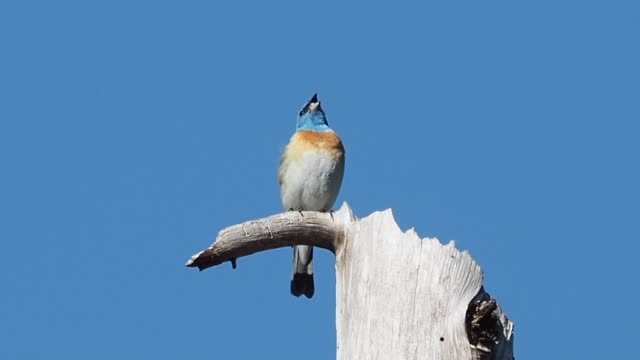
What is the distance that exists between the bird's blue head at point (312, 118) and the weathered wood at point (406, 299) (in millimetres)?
3871

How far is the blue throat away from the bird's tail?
1711mm

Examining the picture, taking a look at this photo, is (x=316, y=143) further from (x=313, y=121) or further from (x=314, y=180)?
(x=313, y=121)

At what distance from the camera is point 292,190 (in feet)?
32.0

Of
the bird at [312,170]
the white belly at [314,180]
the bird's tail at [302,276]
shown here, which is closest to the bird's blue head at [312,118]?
the bird at [312,170]

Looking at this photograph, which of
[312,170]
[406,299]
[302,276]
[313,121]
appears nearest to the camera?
[406,299]

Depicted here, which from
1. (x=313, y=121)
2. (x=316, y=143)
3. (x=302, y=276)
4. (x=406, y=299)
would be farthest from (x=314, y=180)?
(x=406, y=299)

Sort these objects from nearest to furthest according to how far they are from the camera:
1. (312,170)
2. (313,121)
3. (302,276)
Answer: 1. (302,276)
2. (312,170)
3. (313,121)

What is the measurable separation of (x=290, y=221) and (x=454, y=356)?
5.05 ft

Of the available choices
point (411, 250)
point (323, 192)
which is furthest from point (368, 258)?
point (323, 192)

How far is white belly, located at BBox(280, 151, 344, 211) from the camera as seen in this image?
31.5ft

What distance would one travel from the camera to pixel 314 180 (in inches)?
379

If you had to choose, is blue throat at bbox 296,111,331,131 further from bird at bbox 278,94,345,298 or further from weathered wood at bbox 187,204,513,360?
weathered wood at bbox 187,204,513,360

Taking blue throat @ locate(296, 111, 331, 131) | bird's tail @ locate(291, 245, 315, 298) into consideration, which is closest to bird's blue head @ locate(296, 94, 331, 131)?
blue throat @ locate(296, 111, 331, 131)

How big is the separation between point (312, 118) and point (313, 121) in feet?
0.12
